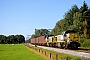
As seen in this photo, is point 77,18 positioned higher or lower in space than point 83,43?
higher

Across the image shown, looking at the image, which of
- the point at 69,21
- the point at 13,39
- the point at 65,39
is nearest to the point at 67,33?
the point at 65,39

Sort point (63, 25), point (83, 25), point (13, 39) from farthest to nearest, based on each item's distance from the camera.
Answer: point (13, 39)
point (63, 25)
point (83, 25)

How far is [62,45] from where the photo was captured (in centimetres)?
4088

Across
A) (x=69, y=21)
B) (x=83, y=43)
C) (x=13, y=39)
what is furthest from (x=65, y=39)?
(x=13, y=39)

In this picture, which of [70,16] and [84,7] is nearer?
[84,7]

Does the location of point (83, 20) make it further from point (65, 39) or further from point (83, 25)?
point (65, 39)

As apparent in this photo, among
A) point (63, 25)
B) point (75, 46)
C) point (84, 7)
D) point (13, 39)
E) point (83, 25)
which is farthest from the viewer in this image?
point (13, 39)

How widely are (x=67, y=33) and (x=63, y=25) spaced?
64.8 metres

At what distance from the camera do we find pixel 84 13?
259ft

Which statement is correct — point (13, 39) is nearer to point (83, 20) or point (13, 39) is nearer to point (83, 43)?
point (83, 20)

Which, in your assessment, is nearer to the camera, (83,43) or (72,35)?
(72,35)

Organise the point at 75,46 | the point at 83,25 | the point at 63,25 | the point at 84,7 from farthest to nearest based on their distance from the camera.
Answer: the point at 63,25
the point at 84,7
the point at 83,25
the point at 75,46

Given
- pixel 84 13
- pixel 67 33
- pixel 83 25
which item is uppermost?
pixel 84 13

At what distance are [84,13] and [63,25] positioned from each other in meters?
24.8
